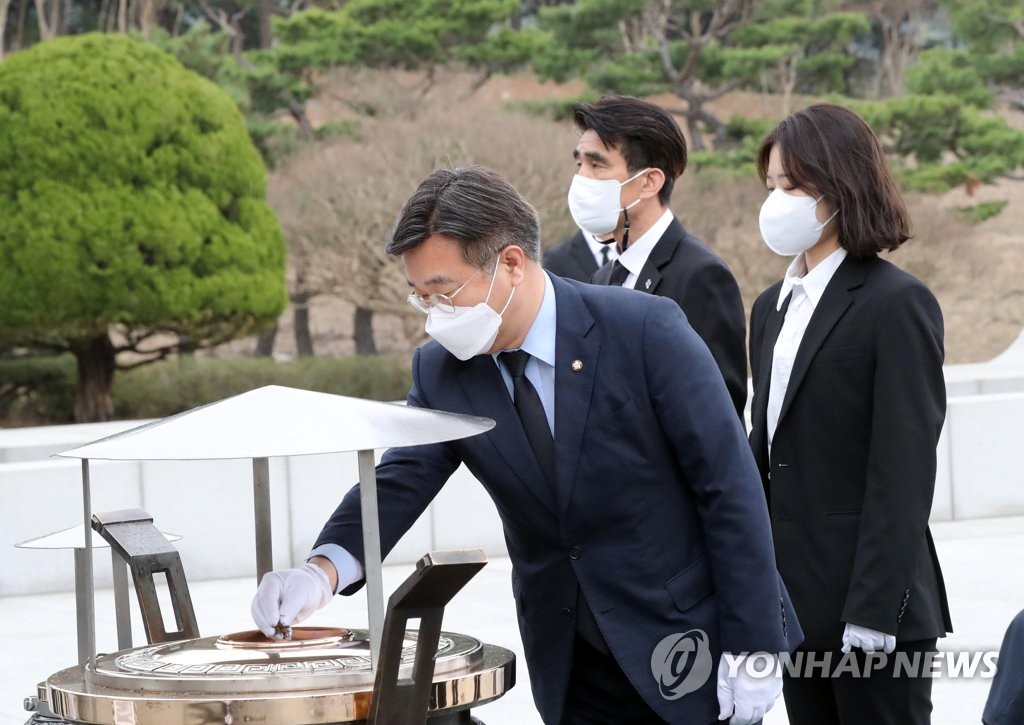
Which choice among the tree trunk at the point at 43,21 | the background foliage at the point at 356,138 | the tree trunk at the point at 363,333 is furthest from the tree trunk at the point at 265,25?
the tree trunk at the point at 363,333

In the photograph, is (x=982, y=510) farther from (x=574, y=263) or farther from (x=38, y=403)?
(x=38, y=403)

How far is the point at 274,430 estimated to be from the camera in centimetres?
214

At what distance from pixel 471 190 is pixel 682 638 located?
83 centimetres

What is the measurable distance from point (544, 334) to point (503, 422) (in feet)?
0.56

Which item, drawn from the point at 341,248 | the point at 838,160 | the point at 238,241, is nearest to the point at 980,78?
the point at 341,248

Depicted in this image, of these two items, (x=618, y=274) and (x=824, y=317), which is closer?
(x=824, y=317)

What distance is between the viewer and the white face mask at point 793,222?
3166 millimetres

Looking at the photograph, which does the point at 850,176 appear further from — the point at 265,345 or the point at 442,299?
the point at 265,345

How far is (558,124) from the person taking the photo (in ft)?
68.2

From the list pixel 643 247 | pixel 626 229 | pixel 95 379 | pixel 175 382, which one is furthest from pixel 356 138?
pixel 643 247

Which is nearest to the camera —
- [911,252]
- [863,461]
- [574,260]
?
[863,461]

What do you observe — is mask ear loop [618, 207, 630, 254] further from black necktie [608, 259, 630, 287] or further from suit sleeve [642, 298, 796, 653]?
suit sleeve [642, 298, 796, 653]

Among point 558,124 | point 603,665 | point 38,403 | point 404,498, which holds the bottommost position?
point 38,403

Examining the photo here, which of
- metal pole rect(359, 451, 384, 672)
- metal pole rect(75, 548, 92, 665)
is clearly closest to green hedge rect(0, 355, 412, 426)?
metal pole rect(75, 548, 92, 665)
